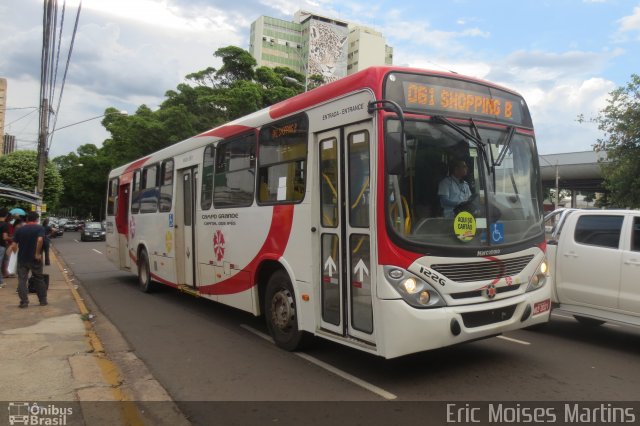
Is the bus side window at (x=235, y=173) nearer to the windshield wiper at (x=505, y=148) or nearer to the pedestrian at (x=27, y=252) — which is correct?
the windshield wiper at (x=505, y=148)

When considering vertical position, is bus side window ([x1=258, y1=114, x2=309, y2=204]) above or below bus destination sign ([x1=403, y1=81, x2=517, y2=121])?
below

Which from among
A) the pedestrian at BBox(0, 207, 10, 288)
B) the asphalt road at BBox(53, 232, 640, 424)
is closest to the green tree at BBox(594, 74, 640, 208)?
the asphalt road at BBox(53, 232, 640, 424)

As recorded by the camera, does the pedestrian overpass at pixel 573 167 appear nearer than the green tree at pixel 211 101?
No

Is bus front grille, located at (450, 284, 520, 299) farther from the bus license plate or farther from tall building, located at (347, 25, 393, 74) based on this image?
tall building, located at (347, 25, 393, 74)

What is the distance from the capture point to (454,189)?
505 centimetres

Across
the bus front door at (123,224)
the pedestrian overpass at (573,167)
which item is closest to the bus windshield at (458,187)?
the bus front door at (123,224)

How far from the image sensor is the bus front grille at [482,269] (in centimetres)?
480

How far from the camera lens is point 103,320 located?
8836 mm

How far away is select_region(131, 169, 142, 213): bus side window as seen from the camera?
1206 centimetres

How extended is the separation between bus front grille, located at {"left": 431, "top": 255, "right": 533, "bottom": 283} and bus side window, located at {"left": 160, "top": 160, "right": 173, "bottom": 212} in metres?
6.67

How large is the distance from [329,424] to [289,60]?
10869 cm

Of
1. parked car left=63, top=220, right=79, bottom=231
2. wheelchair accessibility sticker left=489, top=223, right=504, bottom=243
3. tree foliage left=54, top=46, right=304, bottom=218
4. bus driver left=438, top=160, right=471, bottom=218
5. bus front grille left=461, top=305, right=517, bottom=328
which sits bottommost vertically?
parked car left=63, top=220, right=79, bottom=231

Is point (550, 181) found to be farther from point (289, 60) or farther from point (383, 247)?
point (289, 60)

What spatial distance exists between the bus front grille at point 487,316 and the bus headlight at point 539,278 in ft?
1.45
